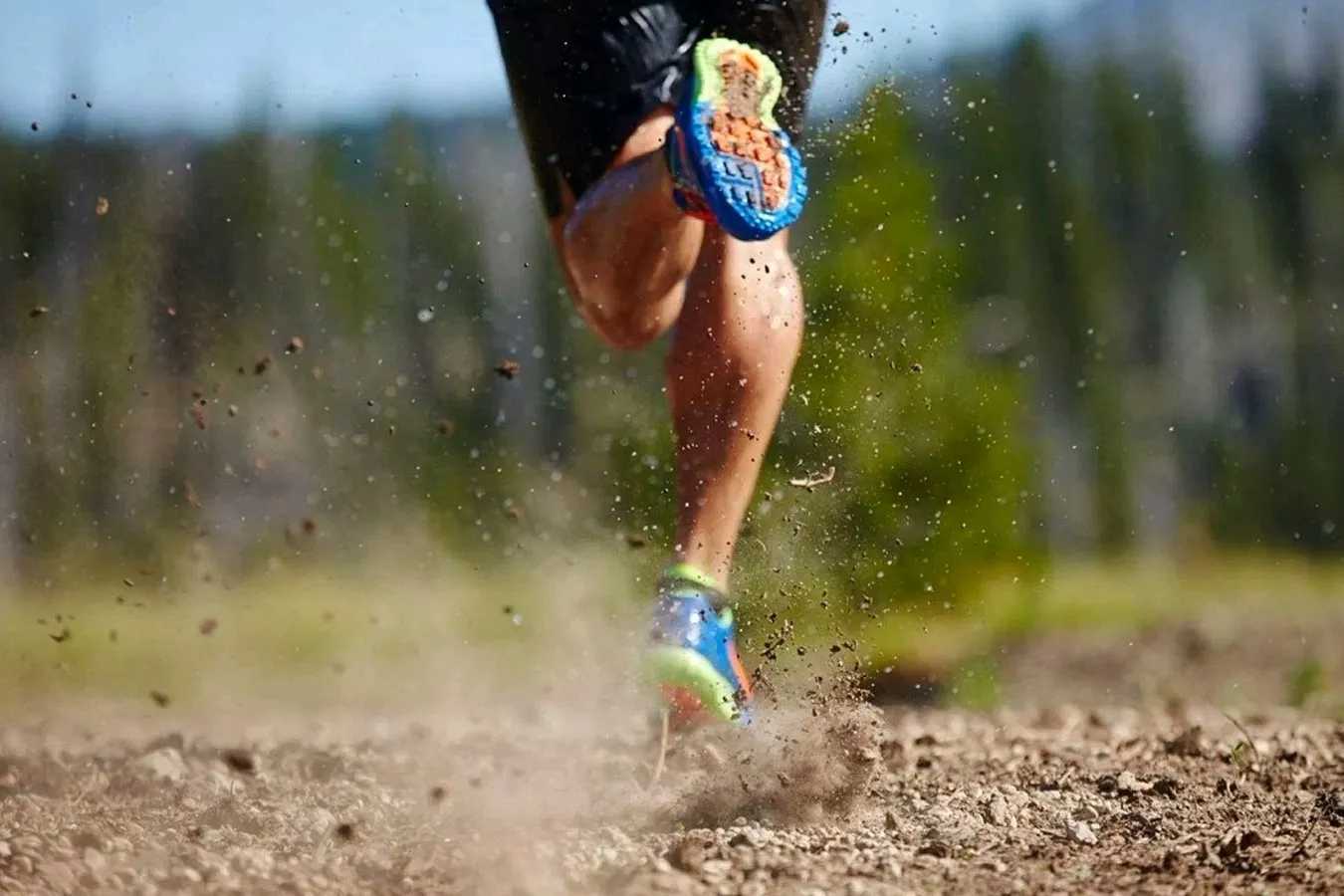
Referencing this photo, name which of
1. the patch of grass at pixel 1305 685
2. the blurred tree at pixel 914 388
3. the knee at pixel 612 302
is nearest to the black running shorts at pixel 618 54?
the knee at pixel 612 302

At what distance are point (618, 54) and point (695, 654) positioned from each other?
0.86 m

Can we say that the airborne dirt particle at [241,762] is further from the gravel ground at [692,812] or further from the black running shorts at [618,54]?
the black running shorts at [618,54]

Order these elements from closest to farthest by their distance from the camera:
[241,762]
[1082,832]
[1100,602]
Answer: [1082,832] < [241,762] < [1100,602]

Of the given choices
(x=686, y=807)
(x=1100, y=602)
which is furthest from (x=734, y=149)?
(x=1100, y=602)

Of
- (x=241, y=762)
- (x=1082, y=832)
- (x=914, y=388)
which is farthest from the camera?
(x=914, y=388)

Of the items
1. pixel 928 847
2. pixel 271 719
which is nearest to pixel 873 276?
pixel 271 719

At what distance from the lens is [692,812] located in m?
2.12

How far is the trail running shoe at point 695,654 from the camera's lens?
7.04 feet

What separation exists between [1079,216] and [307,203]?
6.33m

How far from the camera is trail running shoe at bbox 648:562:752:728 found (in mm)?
2146

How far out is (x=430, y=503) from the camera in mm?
5043

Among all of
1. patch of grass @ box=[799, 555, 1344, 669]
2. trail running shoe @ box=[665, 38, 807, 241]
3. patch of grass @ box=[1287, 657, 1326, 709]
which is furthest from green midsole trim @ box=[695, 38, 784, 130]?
patch of grass @ box=[799, 555, 1344, 669]

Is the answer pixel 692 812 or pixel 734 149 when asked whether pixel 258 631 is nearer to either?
pixel 692 812

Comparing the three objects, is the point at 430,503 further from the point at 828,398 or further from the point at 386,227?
the point at 386,227
